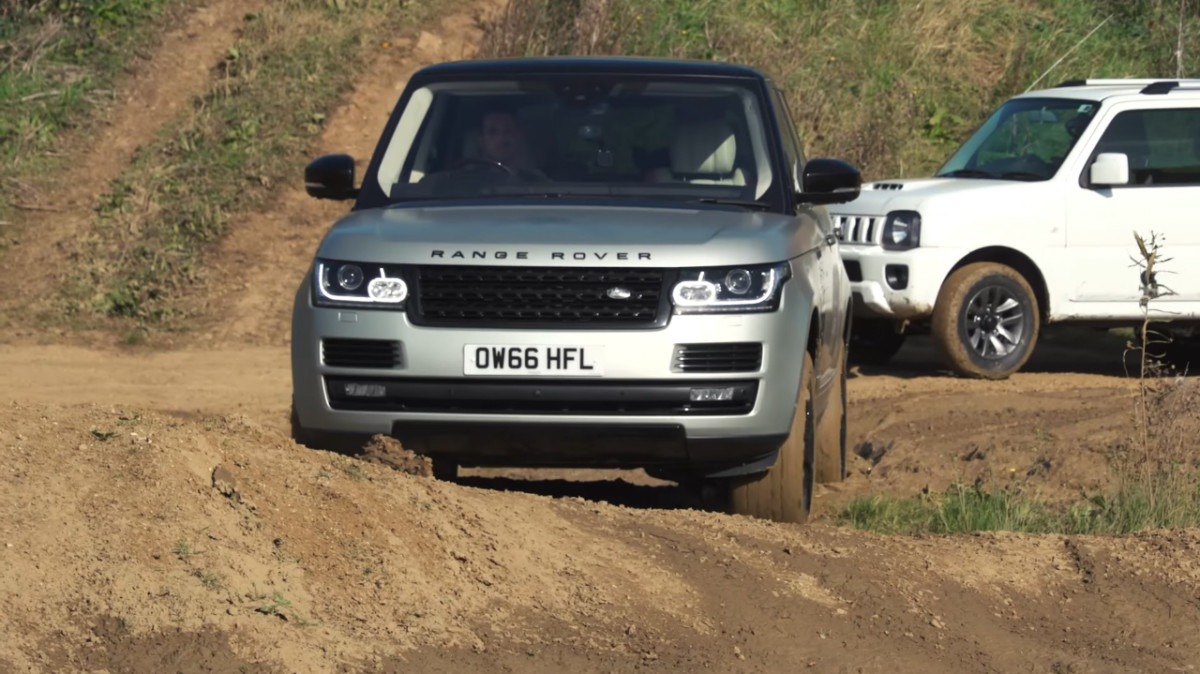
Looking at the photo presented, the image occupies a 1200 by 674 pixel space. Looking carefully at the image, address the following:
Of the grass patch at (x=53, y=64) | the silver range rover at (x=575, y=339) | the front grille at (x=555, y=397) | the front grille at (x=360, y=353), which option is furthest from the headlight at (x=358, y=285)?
the grass patch at (x=53, y=64)

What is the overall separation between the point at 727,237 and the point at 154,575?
7.96ft

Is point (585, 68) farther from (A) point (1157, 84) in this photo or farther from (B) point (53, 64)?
(B) point (53, 64)

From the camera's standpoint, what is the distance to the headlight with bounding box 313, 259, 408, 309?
6289 millimetres

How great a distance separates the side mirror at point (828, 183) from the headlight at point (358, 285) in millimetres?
1845

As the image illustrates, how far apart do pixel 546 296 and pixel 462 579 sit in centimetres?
126

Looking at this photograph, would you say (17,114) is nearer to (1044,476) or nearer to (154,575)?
(1044,476)

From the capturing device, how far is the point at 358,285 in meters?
6.34

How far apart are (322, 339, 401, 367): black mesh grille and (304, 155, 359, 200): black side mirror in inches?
44.4

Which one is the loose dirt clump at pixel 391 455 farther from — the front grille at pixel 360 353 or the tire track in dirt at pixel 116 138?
the tire track in dirt at pixel 116 138

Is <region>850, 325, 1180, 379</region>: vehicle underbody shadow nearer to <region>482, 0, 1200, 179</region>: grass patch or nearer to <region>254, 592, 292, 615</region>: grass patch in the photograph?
<region>482, 0, 1200, 179</region>: grass patch

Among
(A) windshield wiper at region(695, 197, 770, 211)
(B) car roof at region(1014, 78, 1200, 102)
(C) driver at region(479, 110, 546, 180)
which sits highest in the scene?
(C) driver at region(479, 110, 546, 180)

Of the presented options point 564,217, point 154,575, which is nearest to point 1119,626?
point 564,217

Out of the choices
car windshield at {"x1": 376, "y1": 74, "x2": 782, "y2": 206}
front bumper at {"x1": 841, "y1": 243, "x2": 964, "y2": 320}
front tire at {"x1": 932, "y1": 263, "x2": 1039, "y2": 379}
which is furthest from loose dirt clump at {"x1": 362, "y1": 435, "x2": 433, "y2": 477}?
front tire at {"x1": 932, "y1": 263, "x2": 1039, "y2": 379}

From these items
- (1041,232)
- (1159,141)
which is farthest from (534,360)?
(1159,141)
